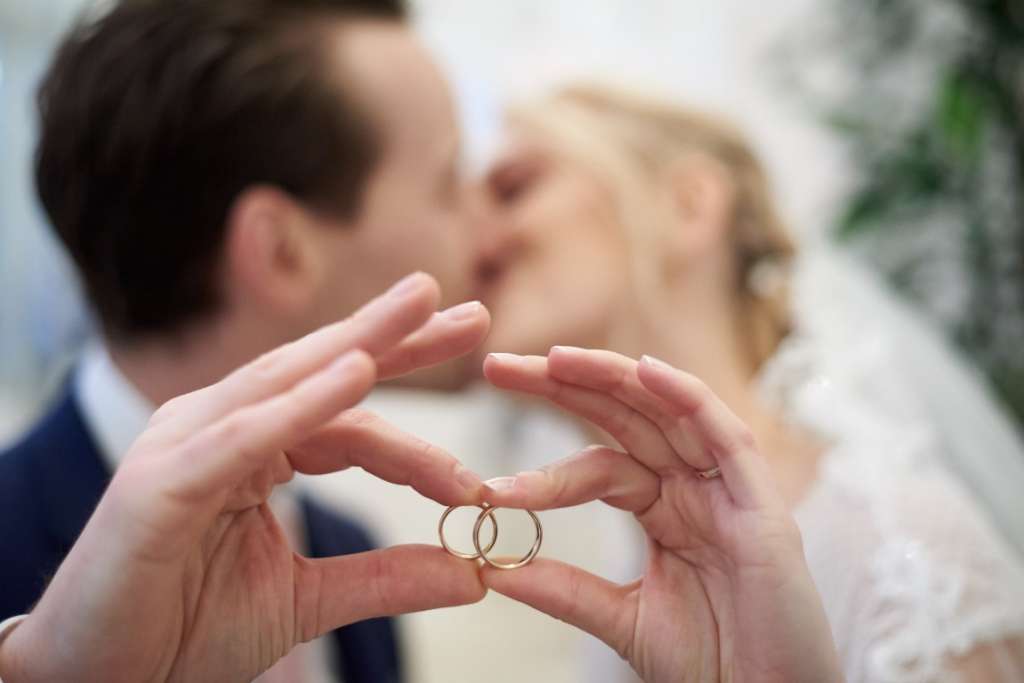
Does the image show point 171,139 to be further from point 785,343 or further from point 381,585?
point 785,343

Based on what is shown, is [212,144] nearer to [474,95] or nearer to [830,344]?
[830,344]

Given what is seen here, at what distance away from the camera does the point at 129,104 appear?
1.20m

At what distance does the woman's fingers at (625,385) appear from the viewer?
0.62m

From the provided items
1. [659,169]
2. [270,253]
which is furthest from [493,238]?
[270,253]

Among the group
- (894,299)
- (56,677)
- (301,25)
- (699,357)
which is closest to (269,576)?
(56,677)

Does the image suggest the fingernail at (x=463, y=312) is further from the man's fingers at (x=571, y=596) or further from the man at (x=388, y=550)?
the man's fingers at (x=571, y=596)

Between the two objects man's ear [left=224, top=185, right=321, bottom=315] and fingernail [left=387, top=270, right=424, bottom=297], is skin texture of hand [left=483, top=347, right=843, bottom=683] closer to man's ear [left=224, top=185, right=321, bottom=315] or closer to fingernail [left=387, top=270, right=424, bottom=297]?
fingernail [left=387, top=270, right=424, bottom=297]

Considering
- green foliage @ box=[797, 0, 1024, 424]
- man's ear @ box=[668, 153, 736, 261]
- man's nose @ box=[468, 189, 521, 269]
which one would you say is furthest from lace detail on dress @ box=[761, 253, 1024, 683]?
man's nose @ box=[468, 189, 521, 269]

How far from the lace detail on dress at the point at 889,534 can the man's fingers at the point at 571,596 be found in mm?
374

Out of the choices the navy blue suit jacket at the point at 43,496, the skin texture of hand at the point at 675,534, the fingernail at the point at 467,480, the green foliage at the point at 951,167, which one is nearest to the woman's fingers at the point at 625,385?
the skin texture of hand at the point at 675,534

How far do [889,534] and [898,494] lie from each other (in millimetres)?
92

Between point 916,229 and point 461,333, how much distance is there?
1.90 metres

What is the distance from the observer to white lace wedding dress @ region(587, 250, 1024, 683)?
101 cm

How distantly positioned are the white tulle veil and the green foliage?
27 centimetres
